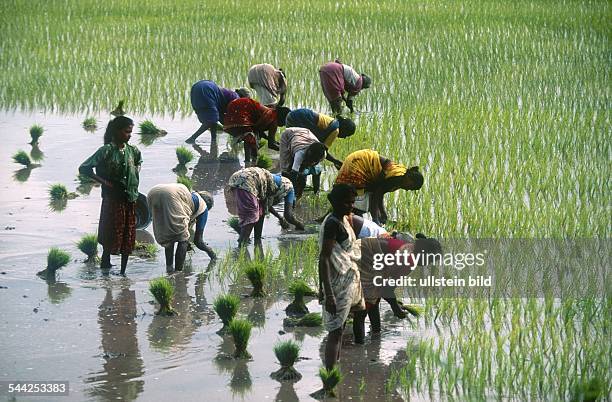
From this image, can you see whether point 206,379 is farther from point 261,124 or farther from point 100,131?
point 100,131

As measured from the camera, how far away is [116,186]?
7852 mm

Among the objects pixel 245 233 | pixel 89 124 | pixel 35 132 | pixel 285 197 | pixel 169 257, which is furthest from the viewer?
pixel 89 124

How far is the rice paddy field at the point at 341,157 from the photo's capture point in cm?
618

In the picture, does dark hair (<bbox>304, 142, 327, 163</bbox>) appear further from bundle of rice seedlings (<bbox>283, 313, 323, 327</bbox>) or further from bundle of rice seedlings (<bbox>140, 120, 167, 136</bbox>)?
bundle of rice seedlings (<bbox>140, 120, 167, 136</bbox>)

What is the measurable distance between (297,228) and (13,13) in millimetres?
13419

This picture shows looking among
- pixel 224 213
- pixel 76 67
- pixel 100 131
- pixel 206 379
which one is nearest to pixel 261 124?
pixel 224 213

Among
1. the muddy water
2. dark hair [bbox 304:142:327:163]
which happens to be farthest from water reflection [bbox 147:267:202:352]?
dark hair [bbox 304:142:327:163]

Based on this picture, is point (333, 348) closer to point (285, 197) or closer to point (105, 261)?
point (105, 261)

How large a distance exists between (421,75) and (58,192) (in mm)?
6566

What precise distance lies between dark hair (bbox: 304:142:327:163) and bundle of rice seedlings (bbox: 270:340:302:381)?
3.04m

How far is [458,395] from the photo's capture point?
5.83 m

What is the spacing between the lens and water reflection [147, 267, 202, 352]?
657 centimetres

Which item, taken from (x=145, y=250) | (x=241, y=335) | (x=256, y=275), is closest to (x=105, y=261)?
(x=145, y=250)

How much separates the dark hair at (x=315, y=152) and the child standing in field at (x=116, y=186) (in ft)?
4.79
